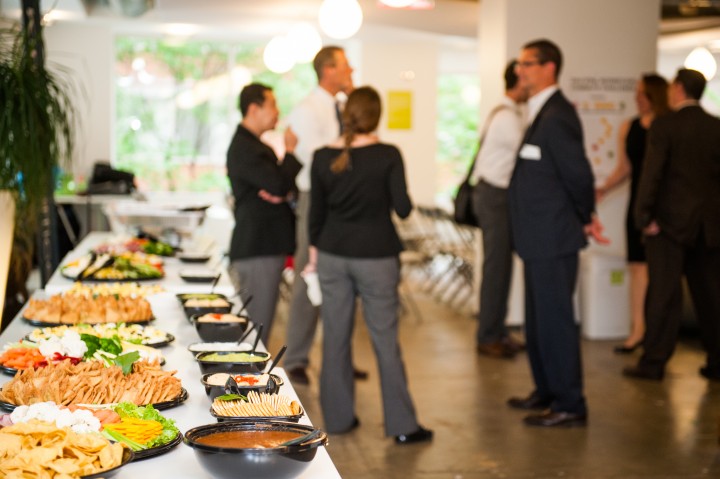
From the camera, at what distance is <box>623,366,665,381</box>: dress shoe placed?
605 centimetres

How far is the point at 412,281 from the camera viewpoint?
1110 cm

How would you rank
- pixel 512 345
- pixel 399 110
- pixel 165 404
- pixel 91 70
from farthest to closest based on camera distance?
pixel 399 110, pixel 91 70, pixel 512 345, pixel 165 404

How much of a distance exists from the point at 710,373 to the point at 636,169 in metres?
1.39

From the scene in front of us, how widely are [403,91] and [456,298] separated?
3.21 meters

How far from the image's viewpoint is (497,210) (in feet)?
21.9

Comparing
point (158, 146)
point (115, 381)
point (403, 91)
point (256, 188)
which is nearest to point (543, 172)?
point (256, 188)

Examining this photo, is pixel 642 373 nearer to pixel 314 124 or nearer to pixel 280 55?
pixel 314 124

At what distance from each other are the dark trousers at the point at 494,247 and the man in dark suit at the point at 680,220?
98cm

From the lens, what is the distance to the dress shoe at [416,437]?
4672 millimetres

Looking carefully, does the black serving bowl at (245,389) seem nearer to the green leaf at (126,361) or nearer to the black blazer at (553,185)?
the green leaf at (126,361)

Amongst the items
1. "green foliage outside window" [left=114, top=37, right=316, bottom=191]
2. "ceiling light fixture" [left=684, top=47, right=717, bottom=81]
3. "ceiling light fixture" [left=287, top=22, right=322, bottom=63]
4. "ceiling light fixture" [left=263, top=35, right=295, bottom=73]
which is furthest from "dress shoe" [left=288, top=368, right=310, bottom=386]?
"green foliage outside window" [left=114, top=37, right=316, bottom=191]

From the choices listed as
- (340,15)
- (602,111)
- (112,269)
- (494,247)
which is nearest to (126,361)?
(112,269)

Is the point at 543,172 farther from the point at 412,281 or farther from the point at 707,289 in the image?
the point at 412,281

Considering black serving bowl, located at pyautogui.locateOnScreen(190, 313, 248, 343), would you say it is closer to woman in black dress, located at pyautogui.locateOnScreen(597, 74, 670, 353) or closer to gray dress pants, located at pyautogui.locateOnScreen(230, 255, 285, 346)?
gray dress pants, located at pyautogui.locateOnScreen(230, 255, 285, 346)
